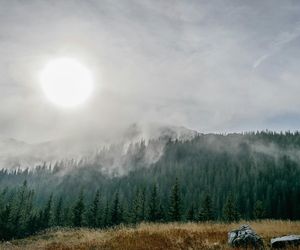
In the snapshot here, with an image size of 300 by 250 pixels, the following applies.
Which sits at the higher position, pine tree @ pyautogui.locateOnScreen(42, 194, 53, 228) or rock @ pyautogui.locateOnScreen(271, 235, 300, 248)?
rock @ pyautogui.locateOnScreen(271, 235, 300, 248)

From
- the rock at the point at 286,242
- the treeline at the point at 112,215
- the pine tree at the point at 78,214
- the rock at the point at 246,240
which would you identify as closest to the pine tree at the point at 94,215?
the treeline at the point at 112,215

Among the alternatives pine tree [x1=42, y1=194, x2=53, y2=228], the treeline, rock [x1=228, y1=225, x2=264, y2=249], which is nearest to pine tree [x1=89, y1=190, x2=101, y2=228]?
the treeline

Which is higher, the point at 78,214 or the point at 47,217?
the point at 78,214

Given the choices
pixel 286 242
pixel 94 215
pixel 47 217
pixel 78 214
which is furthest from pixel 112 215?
pixel 286 242

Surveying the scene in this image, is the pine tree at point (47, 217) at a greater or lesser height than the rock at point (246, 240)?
lesser

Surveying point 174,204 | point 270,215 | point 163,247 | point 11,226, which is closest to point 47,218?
point 11,226

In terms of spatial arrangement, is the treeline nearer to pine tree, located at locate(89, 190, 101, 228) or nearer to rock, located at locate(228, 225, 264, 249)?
pine tree, located at locate(89, 190, 101, 228)

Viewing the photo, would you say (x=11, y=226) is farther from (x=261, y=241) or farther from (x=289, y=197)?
(x=289, y=197)

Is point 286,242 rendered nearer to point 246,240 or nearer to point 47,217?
point 246,240

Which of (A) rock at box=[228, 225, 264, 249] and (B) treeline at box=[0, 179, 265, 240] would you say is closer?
(A) rock at box=[228, 225, 264, 249]

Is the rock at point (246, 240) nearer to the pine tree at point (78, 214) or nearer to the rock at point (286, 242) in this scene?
the rock at point (286, 242)

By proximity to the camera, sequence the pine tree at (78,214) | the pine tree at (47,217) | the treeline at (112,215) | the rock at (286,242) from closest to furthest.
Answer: the rock at (286,242) < the treeline at (112,215) < the pine tree at (78,214) < the pine tree at (47,217)

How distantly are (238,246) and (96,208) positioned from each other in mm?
104118

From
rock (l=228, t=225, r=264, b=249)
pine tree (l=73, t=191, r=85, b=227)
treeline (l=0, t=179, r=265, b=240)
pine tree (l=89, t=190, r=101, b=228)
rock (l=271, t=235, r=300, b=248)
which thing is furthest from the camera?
pine tree (l=89, t=190, r=101, b=228)
